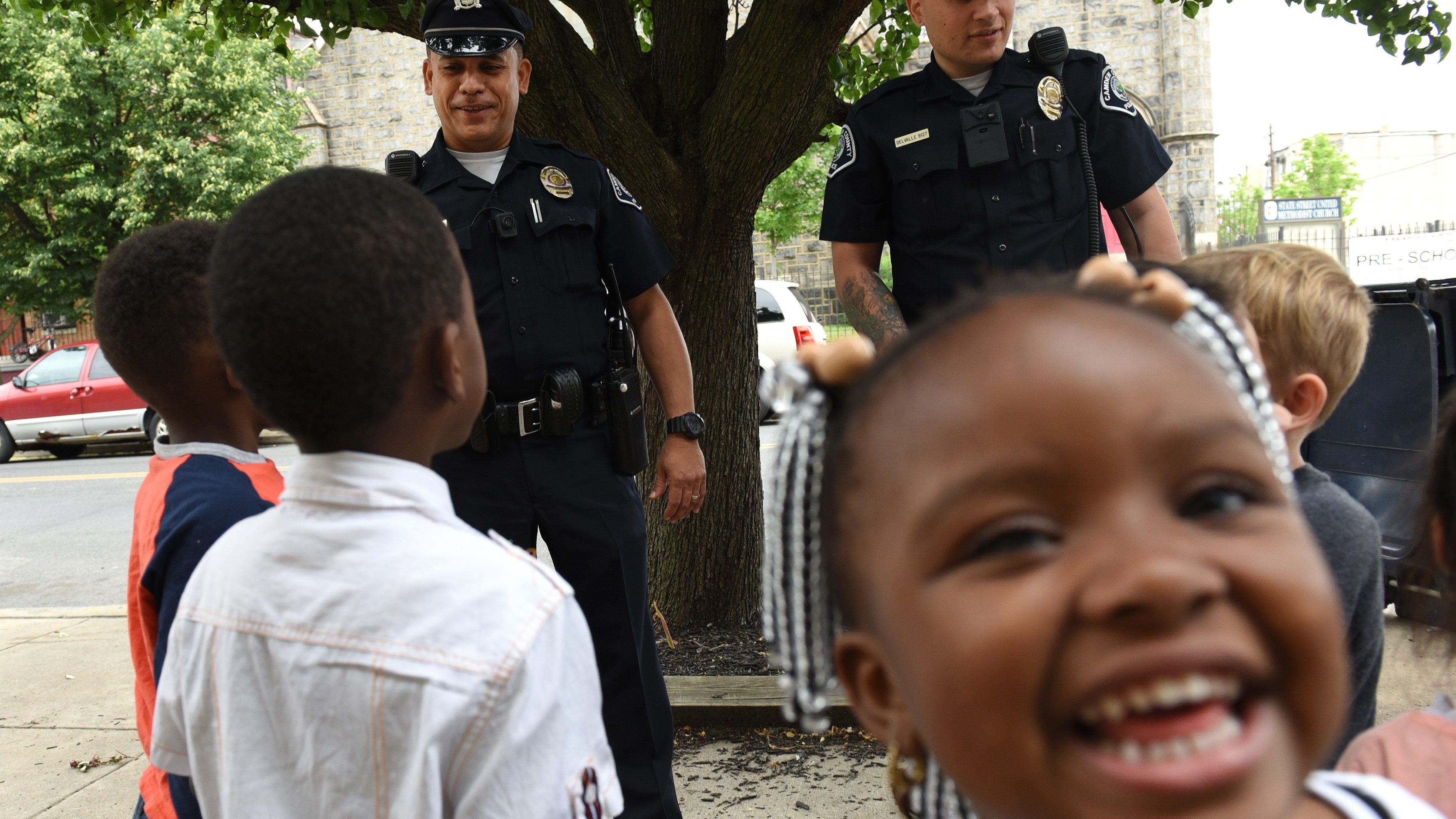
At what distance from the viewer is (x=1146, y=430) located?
0.69 metres

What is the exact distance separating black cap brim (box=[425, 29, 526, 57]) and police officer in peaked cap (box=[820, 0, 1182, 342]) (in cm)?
100

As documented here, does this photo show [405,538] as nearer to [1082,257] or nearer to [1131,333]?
[1131,333]

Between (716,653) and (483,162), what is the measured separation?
2.21 meters

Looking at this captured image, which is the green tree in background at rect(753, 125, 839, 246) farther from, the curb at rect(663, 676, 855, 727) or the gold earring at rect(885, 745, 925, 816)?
the gold earring at rect(885, 745, 925, 816)

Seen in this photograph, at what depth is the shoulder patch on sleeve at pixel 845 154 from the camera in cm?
274

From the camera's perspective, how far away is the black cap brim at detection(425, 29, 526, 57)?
Answer: 283 cm

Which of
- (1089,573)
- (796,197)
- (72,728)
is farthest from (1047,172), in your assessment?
(796,197)

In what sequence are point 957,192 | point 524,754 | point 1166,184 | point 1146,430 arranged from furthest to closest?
1. point 1166,184
2. point 957,192
3. point 524,754
4. point 1146,430

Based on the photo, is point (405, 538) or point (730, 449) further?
point (730, 449)

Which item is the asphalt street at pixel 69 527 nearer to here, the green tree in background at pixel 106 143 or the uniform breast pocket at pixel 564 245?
the uniform breast pocket at pixel 564 245

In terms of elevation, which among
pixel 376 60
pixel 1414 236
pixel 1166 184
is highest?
pixel 376 60

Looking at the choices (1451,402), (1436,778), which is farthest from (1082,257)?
(1436,778)

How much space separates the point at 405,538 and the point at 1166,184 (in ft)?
78.7

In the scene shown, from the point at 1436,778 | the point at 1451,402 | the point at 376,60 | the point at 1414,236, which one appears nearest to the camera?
the point at 1436,778
